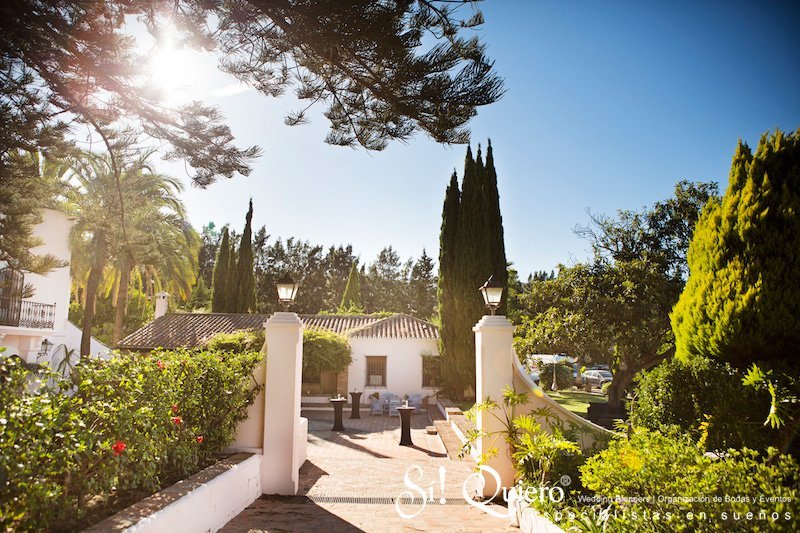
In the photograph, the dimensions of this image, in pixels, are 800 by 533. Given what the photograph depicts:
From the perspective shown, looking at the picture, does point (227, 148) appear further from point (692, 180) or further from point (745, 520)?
point (692, 180)

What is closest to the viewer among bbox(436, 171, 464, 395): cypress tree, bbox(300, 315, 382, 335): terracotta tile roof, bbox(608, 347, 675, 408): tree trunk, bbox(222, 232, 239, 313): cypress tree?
bbox(608, 347, 675, 408): tree trunk

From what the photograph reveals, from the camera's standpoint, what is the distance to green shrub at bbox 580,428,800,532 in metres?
2.84

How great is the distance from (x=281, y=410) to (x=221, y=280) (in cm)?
2527

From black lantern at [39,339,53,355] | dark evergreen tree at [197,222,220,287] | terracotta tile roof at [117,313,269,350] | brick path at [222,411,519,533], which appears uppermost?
dark evergreen tree at [197,222,220,287]

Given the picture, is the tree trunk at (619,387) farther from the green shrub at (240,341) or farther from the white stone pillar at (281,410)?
the green shrub at (240,341)

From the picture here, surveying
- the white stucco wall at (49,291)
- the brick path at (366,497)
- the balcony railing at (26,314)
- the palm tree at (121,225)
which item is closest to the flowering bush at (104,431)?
the brick path at (366,497)

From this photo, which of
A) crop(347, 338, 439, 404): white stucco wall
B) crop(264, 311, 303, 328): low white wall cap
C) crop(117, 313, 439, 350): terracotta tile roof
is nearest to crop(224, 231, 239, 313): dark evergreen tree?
crop(117, 313, 439, 350): terracotta tile roof

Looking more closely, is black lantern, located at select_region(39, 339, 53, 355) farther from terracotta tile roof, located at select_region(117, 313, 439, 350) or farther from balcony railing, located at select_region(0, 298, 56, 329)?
terracotta tile roof, located at select_region(117, 313, 439, 350)

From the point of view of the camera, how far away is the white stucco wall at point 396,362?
853 inches

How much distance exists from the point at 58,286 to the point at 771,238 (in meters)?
22.7

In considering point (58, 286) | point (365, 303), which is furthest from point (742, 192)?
point (365, 303)

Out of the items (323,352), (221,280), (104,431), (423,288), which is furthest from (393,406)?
(423,288)

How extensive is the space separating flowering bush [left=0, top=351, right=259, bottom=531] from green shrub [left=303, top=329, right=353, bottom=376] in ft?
46.0

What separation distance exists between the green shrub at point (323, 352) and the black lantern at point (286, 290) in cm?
1322
